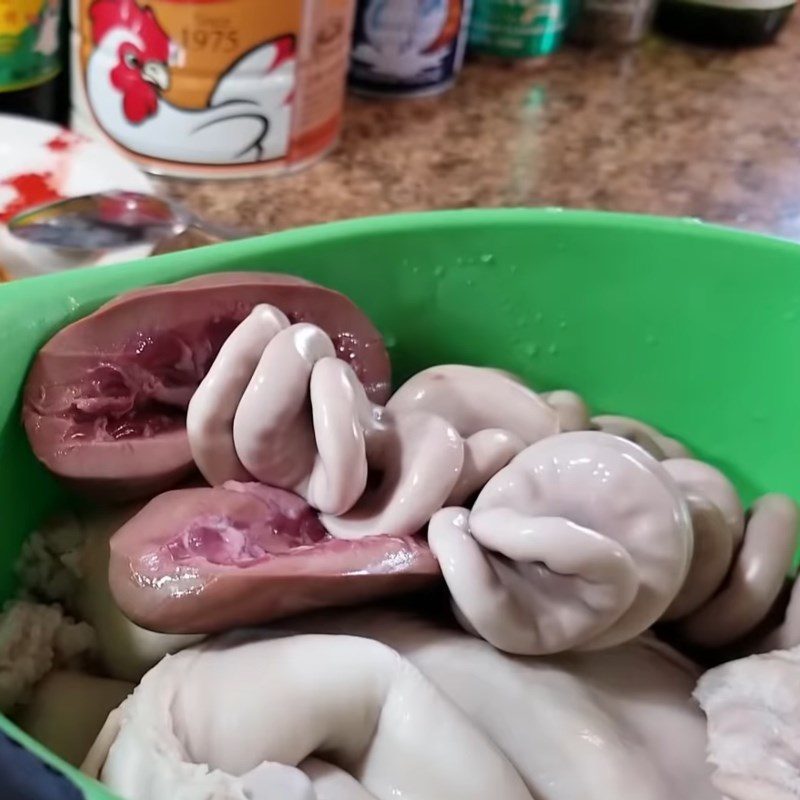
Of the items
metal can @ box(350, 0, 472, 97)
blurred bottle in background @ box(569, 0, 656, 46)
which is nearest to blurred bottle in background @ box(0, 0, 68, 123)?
metal can @ box(350, 0, 472, 97)

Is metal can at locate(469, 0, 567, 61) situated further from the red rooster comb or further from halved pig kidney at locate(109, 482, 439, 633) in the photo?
halved pig kidney at locate(109, 482, 439, 633)

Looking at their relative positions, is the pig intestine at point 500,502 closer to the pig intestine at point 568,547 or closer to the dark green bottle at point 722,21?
the pig intestine at point 568,547

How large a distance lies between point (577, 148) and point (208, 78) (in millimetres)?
293

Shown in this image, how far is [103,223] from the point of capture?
56 cm

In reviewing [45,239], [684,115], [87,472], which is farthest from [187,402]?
[684,115]

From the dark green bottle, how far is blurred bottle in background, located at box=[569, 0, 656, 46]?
0.11 feet

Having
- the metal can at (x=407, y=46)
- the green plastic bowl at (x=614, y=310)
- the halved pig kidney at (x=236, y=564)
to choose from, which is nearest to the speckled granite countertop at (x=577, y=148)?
the metal can at (x=407, y=46)

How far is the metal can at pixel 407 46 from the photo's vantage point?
73 centimetres

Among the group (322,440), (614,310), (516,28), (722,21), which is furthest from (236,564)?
(722,21)

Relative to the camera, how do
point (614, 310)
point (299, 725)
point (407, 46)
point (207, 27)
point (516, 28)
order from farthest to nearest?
point (516, 28) < point (407, 46) < point (207, 27) < point (614, 310) < point (299, 725)

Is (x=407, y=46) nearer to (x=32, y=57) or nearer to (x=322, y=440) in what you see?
(x=32, y=57)

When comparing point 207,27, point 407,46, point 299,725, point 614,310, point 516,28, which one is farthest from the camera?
point 516,28

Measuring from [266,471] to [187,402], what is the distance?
0.16 ft

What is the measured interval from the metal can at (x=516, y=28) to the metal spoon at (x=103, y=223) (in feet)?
1.24
